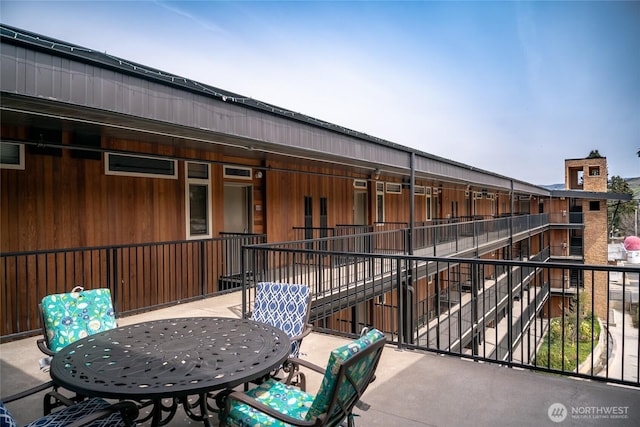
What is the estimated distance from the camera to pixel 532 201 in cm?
3123

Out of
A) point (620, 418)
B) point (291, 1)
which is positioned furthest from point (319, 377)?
point (291, 1)

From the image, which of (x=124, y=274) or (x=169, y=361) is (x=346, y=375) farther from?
(x=124, y=274)

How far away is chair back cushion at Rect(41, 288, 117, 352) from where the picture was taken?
2887 millimetres

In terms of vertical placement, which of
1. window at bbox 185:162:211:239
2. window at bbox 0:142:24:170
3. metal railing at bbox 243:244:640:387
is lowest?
metal railing at bbox 243:244:640:387

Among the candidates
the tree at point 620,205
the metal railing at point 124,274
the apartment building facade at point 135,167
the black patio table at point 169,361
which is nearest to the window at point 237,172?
the apartment building facade at point 135,167

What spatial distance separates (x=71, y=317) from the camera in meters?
3.01

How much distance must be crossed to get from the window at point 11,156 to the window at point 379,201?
11.2m

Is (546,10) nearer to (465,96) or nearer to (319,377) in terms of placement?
(465,96)

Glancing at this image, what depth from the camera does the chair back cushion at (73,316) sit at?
9.47 feet

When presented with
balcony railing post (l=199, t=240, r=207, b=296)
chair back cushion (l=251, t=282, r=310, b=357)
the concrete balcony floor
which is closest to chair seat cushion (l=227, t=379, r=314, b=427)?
the concrete balcony floor

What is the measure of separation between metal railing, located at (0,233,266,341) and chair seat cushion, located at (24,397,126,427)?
3253mm

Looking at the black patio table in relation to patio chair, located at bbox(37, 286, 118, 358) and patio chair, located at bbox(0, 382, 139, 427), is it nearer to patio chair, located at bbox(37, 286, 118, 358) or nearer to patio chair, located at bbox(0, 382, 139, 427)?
patio chair, located at bbox(0, 382, 139, 427)

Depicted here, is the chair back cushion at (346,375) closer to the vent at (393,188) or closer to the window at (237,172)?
the window at (237,172)

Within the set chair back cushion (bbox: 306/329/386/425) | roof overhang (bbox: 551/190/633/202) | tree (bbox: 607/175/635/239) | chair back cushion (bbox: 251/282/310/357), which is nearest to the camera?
chair back cushion (bbox: 306/329/386/425)
